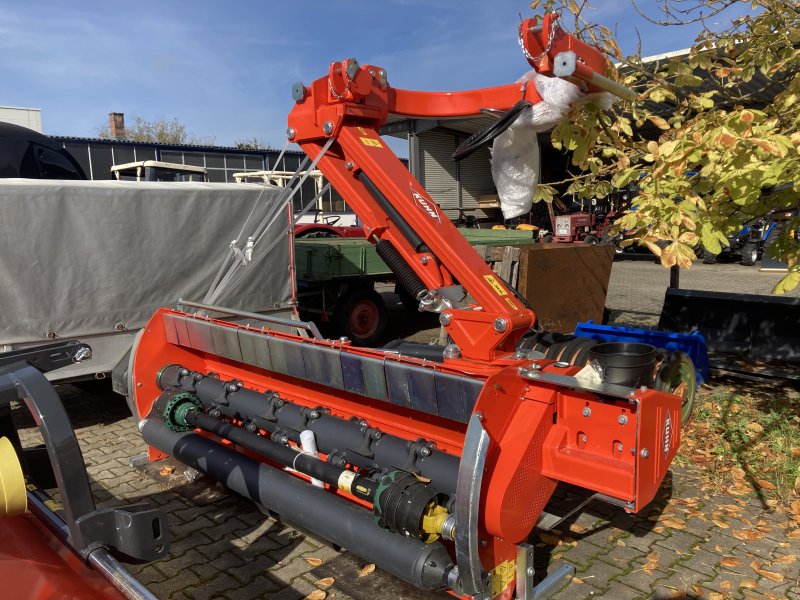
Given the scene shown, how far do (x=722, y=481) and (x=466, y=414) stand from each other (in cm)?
248

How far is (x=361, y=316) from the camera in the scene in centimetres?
849

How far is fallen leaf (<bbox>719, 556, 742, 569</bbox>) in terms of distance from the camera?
10.2 ft

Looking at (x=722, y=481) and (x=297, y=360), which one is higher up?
(x=297, y=360)

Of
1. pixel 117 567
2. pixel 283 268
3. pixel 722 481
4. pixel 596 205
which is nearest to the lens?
pixel 117 567

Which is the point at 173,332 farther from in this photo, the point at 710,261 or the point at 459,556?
the point at 710,261

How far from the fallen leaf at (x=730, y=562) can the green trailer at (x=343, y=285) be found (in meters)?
5.09

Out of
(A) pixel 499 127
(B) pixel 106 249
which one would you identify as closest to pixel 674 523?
(A) pixel 499 127

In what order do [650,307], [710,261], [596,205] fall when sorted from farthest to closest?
[596,205] < [710,261] < [650,307]

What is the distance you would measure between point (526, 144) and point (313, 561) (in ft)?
8.38

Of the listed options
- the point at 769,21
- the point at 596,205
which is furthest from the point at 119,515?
the point at 596,205

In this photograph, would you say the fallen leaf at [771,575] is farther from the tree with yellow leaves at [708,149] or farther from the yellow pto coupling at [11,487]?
the yellow pto coupling at [11,487]

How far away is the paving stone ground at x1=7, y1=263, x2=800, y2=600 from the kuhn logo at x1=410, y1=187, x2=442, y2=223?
6.31 feet

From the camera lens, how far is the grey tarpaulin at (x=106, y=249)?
4.86 meters

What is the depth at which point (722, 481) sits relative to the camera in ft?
13.3
